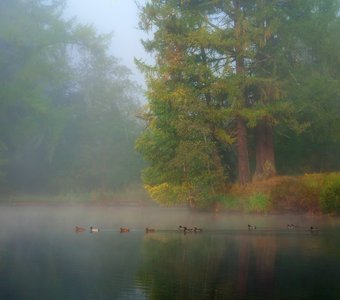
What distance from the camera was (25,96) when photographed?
160 ft

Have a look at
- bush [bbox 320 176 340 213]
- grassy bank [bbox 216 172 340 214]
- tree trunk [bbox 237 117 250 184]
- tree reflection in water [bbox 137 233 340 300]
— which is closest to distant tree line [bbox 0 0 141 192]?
tree trunk [bbox 237 117 250 184]

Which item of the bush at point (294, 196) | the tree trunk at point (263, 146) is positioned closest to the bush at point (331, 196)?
the bush at point (294, 196)

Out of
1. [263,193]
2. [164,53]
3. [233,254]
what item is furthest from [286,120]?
[233,254]

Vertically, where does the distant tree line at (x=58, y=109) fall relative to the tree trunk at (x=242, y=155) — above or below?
above

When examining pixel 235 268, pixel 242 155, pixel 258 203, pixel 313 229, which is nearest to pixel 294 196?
pixel 258 203

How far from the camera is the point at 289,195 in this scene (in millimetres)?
32844

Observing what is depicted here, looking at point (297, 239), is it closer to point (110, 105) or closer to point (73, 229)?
point (73, 229)

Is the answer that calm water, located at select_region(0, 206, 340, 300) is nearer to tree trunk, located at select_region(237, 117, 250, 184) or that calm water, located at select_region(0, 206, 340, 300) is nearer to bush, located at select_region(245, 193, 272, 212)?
bush, located at select_region(245, 193, 272, 212)

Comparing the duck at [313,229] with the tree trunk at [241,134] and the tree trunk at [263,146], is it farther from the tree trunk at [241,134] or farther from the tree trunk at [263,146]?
the tree trunk at [263,146]

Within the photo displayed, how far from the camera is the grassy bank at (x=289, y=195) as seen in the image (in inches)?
1216

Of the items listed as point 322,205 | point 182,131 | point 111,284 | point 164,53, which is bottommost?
point 111,284

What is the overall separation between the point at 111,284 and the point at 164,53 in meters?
24.8

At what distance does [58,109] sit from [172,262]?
3664 centimetres

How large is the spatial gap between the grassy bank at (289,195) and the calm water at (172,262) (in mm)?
2685
